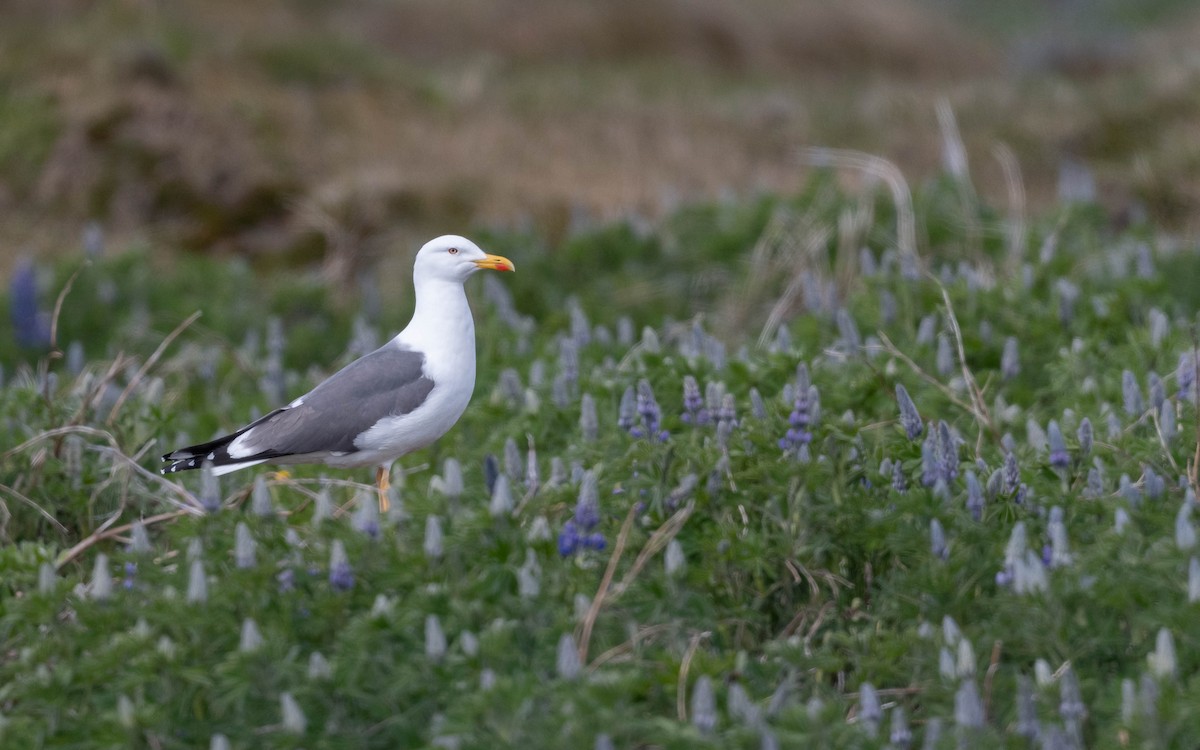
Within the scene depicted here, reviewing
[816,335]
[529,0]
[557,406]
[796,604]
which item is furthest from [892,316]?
[529,0]

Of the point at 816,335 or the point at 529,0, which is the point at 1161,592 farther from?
the point at 529,0

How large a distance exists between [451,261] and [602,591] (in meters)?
1.69

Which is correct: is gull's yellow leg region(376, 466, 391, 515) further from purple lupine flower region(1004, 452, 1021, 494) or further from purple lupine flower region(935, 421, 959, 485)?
purple lupine flower region(1004, 452, 1021, 494)

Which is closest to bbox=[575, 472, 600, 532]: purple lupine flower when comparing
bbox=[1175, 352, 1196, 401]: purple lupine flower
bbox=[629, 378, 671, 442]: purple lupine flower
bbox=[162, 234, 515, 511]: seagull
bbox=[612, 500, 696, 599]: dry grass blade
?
bbox=[612, 500, 696, 599]: dry grass blade

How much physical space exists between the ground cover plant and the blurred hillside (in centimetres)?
448

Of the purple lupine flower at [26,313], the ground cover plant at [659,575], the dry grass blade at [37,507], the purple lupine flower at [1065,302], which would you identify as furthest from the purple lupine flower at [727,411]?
the purple lupine flower at [26,313]

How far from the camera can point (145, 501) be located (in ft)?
16.6

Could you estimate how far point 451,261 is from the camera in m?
4.84

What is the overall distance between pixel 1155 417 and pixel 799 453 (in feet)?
3.70

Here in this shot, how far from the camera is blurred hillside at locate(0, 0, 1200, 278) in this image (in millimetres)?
10914

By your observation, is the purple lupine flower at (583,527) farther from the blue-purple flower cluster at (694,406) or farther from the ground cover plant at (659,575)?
the blue-purple flower cluster at (694,406)

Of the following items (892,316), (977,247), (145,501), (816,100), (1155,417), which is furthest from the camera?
(816,100)

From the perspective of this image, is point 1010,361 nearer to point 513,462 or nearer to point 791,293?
point 791,293

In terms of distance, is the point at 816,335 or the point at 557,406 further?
the point at 816,335
